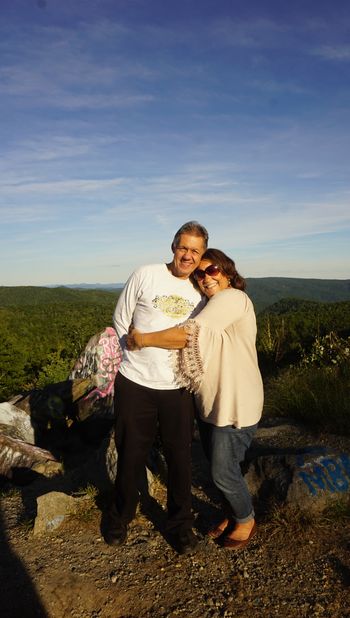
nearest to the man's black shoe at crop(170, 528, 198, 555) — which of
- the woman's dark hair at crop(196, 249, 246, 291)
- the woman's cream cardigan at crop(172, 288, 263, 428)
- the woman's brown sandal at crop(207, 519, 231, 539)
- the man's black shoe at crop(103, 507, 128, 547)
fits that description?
the woman's brown sandal at crop(207, 519, 231, 539)

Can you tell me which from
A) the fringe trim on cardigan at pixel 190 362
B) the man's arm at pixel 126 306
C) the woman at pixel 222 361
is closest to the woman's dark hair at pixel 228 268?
the woman at pixel 222 361

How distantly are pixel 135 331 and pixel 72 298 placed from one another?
110296 millimetres

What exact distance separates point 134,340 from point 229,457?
109cm

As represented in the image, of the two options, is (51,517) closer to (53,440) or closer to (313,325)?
(53,440)

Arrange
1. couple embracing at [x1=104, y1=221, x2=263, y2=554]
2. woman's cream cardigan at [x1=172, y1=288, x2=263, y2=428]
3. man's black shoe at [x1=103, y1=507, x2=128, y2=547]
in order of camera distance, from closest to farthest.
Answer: woman's cream cardigan at [x1=172, y1=288, x2=263, y2=428] < couple embracing at [x1=104, y1=221, x2=263, y2=554] < man's black shoe at [x1=103, y1=507, x2=128, y2=547]

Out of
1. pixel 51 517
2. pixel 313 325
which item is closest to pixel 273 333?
pixel 313 325

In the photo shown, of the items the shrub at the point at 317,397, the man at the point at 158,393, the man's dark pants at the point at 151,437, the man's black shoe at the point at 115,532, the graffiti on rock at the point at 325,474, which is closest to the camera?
the man at the point at 158,393

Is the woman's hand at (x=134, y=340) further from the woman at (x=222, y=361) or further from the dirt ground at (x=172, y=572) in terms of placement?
the dirt ground at (x=172, y=572)

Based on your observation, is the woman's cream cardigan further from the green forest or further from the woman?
the green forest

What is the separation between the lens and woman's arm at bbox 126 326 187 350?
2809 mm

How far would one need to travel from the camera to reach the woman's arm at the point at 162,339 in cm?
281

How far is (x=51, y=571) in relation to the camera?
3.22m

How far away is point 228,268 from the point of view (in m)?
3.00

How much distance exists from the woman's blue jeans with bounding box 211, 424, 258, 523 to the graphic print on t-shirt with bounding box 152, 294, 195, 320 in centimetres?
85
